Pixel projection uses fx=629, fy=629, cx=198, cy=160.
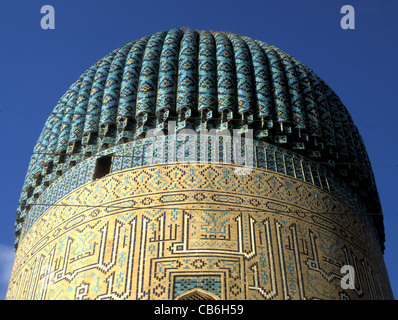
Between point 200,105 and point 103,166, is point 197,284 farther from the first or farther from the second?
point 200,105

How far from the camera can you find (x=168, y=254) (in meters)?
4.80

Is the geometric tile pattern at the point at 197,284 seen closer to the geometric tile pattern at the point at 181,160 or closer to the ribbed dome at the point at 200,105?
the geometric tile pattern at the point at 181,160

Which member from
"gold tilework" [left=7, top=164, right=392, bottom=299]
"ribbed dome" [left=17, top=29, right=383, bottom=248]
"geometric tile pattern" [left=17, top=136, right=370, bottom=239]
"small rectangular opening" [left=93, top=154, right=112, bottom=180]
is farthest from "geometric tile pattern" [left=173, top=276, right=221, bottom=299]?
"ribbed dome" [left=17, top=29, right=383, bottom=248]

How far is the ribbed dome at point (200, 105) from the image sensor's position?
19.2 ft

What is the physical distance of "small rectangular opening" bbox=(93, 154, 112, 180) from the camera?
5754mm

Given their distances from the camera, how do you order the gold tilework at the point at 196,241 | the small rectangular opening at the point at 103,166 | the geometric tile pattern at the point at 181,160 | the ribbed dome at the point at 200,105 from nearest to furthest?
1. the gold tilework at the point at 196,241
2. the geometric tile pattern at the point at 181,160
3. the small rectangular opening at the point at 103,166
4. the ribbed dome at the point at 200,105

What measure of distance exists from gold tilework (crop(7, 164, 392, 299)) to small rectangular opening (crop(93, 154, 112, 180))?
0.52ft

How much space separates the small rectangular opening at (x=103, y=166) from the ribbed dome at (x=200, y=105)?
0.12 metres

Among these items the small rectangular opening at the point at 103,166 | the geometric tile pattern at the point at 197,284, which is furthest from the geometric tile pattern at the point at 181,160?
the geometric tile pattern at the point at 197,284

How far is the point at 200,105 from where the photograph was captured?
584 centimetres

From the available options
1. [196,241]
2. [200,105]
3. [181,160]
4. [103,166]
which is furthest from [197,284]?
[200,105]

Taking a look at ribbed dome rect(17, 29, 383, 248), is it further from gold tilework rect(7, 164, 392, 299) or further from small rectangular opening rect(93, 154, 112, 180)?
gold tilework rect(7, 164, 392, 299)

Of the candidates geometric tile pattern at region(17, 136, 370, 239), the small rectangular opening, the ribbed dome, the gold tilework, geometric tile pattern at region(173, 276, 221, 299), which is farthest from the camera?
the ribbed dome

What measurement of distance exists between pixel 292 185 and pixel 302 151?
0.48m
